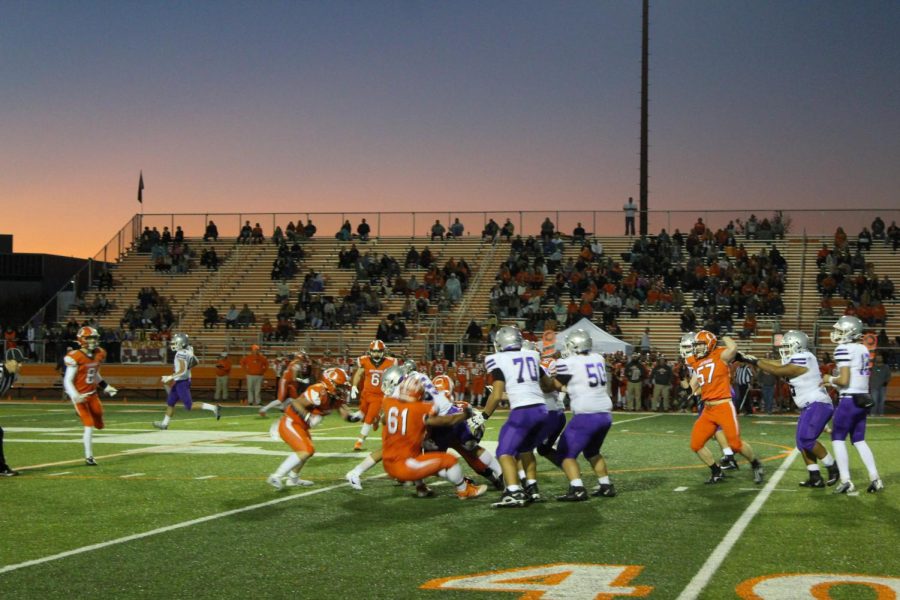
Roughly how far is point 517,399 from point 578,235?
29.2 meters

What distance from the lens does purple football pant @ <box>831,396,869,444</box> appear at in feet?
35.2

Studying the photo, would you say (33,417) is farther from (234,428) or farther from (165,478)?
(165,478)

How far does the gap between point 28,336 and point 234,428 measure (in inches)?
756

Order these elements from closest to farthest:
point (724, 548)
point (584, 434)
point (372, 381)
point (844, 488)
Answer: point (724, 548), point (584, 434), point (844, 488), point (372, 381)

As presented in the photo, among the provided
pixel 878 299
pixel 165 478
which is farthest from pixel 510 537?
pixel 878 299

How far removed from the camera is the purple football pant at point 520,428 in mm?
10055

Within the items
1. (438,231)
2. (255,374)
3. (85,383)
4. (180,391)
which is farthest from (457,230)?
(85,383)

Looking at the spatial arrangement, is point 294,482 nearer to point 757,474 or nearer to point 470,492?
point 470,492

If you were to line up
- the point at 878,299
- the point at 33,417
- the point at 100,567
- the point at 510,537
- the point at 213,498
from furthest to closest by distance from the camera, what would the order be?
the point at 878,299, the point at 33,417, the point at 213,498, the point at 510,537, the point at 100,567

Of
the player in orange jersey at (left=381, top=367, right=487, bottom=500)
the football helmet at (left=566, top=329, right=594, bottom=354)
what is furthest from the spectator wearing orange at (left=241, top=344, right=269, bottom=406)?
the player in orange jersey at (left=381, top=367, right=487, bottom=500)

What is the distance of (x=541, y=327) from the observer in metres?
32.9

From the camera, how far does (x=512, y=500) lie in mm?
9766

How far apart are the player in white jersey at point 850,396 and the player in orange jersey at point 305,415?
4.90 meters

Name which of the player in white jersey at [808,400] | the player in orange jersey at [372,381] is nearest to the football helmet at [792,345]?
the player in white jersey at [808,400]
